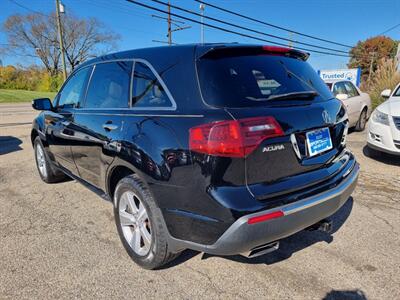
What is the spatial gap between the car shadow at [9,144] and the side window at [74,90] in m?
3.81

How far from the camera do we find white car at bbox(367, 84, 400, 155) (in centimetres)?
506

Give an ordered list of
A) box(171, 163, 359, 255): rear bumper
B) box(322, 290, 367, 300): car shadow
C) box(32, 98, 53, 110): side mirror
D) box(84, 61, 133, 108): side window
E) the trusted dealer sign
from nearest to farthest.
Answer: box(171, 163, 359, 255): rear bumper → box(322, 290, 367, 300): car shadow → box(84, 61, 133, 108): side window → box(32, 98, 53, 110): side mirror → the trusted dealer sign

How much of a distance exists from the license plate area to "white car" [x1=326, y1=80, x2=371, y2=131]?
6.00m

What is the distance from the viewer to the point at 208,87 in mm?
2123

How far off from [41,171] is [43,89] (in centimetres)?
4312

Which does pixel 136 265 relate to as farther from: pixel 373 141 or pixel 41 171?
pixel 373 141

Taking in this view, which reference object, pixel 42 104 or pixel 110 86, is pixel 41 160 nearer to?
pixel 42 104

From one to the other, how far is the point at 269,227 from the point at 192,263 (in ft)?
3.25

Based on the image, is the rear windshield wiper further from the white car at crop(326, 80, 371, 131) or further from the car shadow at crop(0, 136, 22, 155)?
the car shadow at crop(0, 136, 22, 155)

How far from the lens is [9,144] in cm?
802

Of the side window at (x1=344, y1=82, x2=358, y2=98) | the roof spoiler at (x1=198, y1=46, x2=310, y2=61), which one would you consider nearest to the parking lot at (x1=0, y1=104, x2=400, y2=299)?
the roof spoiler at (x1=198, y1=46, x2=310, y2=61)

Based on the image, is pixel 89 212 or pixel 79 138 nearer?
pixel 79 138

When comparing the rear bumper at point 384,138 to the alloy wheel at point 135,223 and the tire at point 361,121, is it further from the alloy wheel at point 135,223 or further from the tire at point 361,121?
the alloy wheel at point 135,223

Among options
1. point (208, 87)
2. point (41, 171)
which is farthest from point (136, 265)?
point (41, 171)
